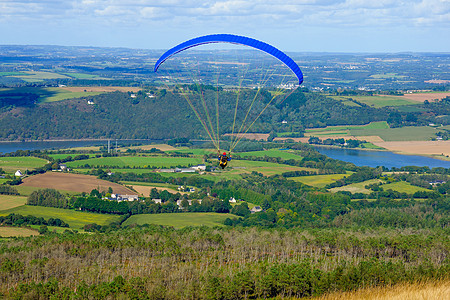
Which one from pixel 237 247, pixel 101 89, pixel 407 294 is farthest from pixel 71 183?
pixel 101 89

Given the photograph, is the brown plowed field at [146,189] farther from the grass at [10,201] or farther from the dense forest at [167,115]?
the dense forest at [167,115]

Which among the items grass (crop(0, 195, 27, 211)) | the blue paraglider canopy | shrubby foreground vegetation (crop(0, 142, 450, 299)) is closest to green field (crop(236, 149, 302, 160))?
shrubby foreground vegetation (crop(0, 142, 450, 299))

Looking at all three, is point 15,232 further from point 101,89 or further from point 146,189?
point 101,89

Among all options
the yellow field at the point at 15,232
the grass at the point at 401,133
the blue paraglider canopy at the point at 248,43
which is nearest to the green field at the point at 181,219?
the yellow field at the point at 15,232

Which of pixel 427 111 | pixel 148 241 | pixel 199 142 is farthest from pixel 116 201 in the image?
pixel 427 111

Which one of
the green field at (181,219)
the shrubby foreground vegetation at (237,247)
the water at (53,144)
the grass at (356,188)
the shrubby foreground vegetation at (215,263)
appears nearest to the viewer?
the shrubby foreground vegetation at (215,263)

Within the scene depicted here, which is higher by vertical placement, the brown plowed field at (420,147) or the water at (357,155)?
the brown plowed field at (420,147)
